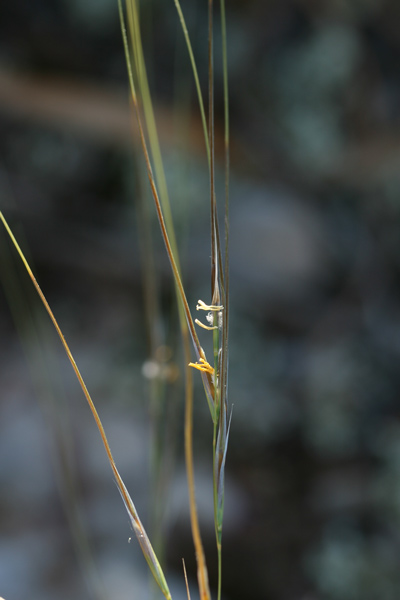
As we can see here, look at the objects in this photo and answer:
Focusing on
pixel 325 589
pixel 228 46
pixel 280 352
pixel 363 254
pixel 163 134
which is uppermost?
pixel 228 46

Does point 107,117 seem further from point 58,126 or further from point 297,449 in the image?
point 297,449

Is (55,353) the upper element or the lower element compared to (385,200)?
lower

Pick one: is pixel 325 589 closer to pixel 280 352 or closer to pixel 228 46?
pixel 280 352

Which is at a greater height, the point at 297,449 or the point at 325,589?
the point at 297,449

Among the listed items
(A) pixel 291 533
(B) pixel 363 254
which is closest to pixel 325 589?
(A) pixel 291 533

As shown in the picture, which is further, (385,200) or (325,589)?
(385,200)

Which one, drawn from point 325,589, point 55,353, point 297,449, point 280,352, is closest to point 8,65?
point 55,353
